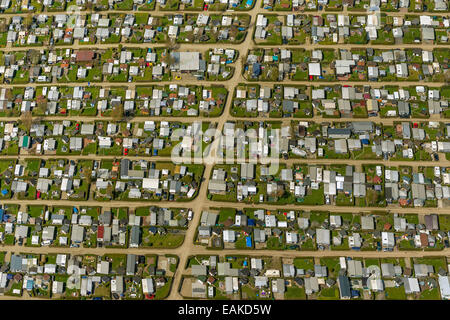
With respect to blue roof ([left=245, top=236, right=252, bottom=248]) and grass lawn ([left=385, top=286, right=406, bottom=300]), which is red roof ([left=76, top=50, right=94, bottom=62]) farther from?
grass lawn ([left=385, top=286, right=406, bottom=300])

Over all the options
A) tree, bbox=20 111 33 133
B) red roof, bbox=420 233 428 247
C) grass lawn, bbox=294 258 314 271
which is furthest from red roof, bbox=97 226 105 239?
red roof, bbox=420 233 428 247

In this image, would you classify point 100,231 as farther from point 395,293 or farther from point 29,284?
point 395,293

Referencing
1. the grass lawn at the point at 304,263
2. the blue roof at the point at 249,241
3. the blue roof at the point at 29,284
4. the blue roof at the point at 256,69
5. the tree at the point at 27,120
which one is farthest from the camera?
the blue roof at the point at 256,69

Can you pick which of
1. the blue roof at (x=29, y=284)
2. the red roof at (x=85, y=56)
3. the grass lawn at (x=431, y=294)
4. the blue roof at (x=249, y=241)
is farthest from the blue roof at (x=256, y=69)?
the blue roof at (x=29, y=284)

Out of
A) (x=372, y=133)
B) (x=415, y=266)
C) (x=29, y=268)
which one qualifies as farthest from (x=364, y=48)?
(x=29, y=268)

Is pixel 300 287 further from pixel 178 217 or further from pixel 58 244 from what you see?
pixel 58 244

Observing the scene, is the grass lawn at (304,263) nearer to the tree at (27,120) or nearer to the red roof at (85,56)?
the tree at (27,120)
